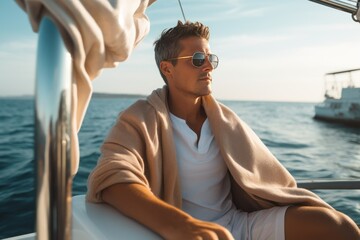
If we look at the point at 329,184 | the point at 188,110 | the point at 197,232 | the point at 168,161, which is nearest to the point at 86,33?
the point at 197,232

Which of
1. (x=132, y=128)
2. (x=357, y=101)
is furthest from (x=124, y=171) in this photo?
(x=357, y=101)

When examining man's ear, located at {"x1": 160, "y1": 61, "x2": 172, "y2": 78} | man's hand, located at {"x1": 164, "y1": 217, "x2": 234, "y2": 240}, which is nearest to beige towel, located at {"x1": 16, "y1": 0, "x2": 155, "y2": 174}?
man's hand, located at {"x1": 164, "y1": 217, "x2": 234, "y2": 240}

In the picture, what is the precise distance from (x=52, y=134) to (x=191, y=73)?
1197 millimetres

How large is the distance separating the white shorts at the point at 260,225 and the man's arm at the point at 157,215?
0.44 meters

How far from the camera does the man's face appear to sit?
162cm

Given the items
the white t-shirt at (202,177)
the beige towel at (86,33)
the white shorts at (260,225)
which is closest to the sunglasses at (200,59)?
the white t-shirt at (202,177)

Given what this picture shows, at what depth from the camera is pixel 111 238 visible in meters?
0.97

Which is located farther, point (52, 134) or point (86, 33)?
point (86, 33)

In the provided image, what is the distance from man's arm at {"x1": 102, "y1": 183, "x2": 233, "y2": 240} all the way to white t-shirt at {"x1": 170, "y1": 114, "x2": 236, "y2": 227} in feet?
1.17

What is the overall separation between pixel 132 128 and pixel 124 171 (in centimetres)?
24

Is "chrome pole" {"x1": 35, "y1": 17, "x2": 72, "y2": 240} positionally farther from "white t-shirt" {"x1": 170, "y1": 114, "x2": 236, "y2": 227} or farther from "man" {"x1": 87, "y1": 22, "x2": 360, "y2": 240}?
"white t-shirt" {"x1": 170, "y1": 114, "x2": 236, "y2": 227}

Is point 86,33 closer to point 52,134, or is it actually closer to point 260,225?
point 52,134

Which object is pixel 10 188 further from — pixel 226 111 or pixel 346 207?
pixel 346 207

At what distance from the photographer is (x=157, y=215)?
104 centimetres
